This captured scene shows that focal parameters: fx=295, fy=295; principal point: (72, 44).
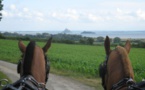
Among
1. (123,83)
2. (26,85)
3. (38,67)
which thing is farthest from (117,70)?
(26,85)

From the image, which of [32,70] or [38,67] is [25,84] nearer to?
[32,70]

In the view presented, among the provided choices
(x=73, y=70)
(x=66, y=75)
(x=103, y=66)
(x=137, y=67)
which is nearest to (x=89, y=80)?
(x=66, y=75)

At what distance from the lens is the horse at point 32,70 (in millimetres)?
3223

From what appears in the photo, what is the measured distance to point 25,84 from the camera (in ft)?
10.6

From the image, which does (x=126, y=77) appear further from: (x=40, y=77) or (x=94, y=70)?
(x=94, y=70)

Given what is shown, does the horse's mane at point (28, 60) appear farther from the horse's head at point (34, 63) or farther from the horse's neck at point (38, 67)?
the horse's neck at point (38, 67)

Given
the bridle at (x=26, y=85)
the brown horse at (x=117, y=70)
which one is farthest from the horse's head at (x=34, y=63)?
the brown horse at (x=117, y=70)

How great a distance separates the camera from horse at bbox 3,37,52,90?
3223 mm

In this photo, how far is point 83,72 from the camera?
20422mm

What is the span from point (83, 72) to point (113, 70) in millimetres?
16795

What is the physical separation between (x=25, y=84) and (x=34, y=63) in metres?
0.56

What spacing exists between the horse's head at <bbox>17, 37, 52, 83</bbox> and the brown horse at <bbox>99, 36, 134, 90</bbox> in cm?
78

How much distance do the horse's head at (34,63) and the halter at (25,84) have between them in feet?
0.44

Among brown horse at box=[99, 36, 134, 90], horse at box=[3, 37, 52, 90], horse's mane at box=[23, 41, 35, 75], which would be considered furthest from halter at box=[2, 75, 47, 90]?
brown horse at box=[99, 36, 134, 90]
